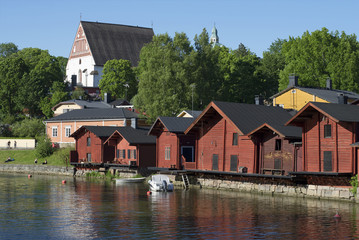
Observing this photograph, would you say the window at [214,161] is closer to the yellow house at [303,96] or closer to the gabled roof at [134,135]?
the gabled roof at [134,135]

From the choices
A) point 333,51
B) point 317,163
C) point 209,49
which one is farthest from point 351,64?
point 317,163

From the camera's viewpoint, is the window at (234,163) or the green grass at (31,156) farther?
the green grass at (31,156)

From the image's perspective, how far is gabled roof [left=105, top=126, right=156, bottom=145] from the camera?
81875 millimetres

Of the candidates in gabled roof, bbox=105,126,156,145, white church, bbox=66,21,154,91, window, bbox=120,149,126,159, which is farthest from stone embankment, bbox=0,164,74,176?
white church, bbox=66,21,154,91

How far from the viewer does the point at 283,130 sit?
195 ft

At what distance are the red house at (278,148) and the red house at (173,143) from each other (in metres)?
12.1

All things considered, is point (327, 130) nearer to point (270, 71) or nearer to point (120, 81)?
point (270, 71)

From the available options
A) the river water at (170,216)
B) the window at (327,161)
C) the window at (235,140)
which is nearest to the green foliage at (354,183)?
the river water at (170,216)

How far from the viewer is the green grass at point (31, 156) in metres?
99.9

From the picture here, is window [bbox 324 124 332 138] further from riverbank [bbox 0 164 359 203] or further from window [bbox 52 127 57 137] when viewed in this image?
window [bbox 52 127 57 137]

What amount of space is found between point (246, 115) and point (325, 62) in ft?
140

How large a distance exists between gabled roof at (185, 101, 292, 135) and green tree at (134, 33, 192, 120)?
28.4m

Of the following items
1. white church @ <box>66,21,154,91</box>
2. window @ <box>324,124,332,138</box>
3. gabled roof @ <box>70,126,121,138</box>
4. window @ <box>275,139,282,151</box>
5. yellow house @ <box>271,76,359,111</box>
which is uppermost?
white church @ <box>66,21,154,91</box>

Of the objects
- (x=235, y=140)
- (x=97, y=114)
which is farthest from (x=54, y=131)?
(x=235, y=140)
